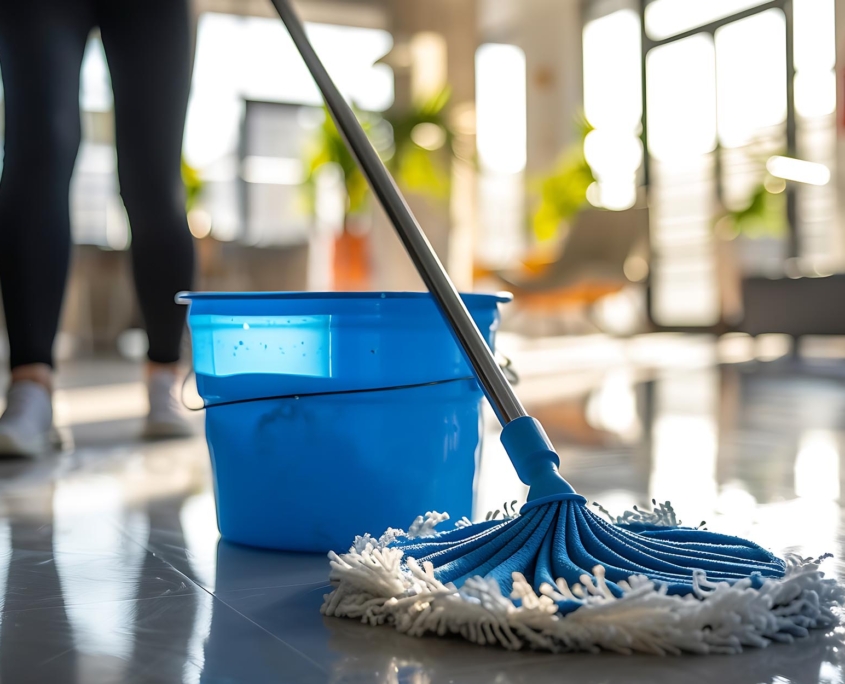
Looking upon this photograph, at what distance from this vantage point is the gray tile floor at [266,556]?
54 centimetres

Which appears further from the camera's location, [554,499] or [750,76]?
[750,76]

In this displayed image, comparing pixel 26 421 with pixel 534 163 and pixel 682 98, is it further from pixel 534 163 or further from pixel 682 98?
pixel 534 163

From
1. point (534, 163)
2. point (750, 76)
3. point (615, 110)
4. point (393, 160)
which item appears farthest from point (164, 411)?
point (534, 163)

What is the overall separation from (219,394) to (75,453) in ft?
2.05

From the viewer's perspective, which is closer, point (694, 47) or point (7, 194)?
point (7, 194)

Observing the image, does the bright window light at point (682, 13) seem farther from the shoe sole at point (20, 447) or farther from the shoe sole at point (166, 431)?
the shoe sole at point (20, 447)

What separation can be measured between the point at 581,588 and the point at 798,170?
5.41 metres

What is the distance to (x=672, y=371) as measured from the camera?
340 cm

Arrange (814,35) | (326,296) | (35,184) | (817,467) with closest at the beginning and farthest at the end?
(326,296) → (817,467) → (35,184) → (814,35)

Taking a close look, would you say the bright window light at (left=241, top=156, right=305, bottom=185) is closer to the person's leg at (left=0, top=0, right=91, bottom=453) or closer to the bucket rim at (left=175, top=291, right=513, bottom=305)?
the person's leg at (left=0, top=0, right=91, bottom=453)

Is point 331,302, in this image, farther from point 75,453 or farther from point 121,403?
point 121,403

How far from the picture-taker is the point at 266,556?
2.74 ft

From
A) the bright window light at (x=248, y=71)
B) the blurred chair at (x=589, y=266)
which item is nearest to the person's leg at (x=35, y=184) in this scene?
the blurred chair at (x=589, y=266)

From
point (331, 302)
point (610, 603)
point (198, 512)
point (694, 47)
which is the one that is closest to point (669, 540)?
point (610, 603)
